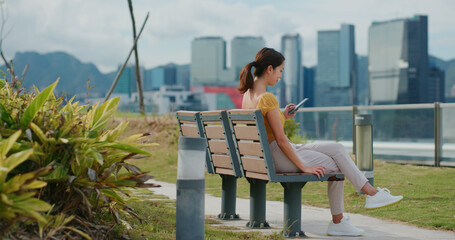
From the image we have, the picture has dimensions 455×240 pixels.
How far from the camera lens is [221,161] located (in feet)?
19.0

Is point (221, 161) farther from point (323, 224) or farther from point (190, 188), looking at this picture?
point (190, 188)

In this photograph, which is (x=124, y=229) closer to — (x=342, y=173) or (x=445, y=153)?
(x=342, y=173)

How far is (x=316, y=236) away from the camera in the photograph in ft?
16.8

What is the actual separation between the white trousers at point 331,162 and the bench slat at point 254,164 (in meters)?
0.14

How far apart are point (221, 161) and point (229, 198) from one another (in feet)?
1.81

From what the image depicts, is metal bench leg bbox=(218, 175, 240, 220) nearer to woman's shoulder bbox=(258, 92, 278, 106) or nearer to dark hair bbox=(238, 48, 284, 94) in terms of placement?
dark hair bbox=(238, 48, 284, 94)

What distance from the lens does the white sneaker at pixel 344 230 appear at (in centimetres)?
516

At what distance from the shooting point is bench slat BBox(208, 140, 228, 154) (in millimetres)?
5625

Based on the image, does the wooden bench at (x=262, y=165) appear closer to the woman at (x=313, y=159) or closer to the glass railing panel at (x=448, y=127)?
the woman at (x=313, y=159)

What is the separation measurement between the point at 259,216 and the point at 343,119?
30.9 feet

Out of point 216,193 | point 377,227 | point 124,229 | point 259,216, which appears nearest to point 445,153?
point 216,193

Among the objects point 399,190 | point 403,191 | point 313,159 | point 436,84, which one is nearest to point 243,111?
point 313,159

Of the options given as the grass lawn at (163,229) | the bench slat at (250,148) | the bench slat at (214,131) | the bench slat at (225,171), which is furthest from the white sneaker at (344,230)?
the bench slat at (214,131)

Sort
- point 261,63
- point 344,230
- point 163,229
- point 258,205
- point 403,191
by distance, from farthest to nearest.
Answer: point 403,191 < point 258,205 < point 261,63 < point 344,230 < point 163,229
